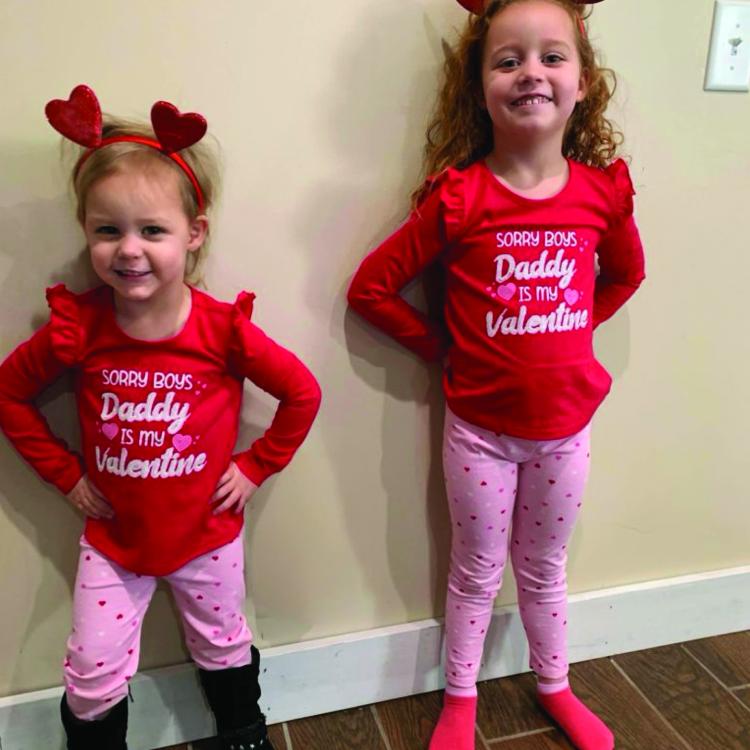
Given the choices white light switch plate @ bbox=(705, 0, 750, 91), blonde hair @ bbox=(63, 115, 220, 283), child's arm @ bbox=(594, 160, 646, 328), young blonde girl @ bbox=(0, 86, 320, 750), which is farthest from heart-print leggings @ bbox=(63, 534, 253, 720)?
white light switch plate @ bbox=(705, 0, 750, 91)

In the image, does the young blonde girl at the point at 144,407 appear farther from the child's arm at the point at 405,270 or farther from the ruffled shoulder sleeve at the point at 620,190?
the ruffled shoulder sleeve at the point at 620,190

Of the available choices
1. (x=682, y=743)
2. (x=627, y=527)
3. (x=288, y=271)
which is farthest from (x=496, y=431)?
(x=682, y=743)

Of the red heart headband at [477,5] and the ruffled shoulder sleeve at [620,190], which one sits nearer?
the red heart headband at [477,5]

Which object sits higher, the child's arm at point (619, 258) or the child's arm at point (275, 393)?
the child's arm at point (619, 258)

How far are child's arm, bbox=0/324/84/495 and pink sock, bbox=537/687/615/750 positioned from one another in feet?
2.96

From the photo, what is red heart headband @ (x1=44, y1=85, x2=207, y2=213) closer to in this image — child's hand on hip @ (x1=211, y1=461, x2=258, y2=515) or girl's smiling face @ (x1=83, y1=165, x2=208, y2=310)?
girl's smiling face @ (x1=83, y1=165, x2=208, y2=310)

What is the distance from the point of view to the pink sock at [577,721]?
3.94 ft

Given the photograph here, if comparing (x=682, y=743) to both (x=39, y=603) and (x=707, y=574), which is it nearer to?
(x=707, y=574)

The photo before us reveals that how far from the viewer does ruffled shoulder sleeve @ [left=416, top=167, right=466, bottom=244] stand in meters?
1.01

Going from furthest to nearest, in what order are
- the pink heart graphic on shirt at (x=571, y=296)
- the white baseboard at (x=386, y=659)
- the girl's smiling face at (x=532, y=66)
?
the white baseboard at (x=386, y=659)
the pink heart graphic on shirt at (x=571, y=296)
the girl's smiling face at (x=532, y=66)

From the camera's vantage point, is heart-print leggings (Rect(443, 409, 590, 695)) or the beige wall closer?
the beige wall

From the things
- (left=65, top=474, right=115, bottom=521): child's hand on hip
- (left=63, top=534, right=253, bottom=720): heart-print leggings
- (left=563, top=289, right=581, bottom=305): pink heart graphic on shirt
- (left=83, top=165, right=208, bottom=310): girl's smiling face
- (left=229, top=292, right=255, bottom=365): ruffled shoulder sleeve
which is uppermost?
(left=83, top=165, right=208, bottom=310): girl's smiling face

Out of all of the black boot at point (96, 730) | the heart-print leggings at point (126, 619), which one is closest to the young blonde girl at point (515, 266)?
the heart-print leggings at point (126, 619)

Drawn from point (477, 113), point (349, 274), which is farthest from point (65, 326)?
point (477, 113)
